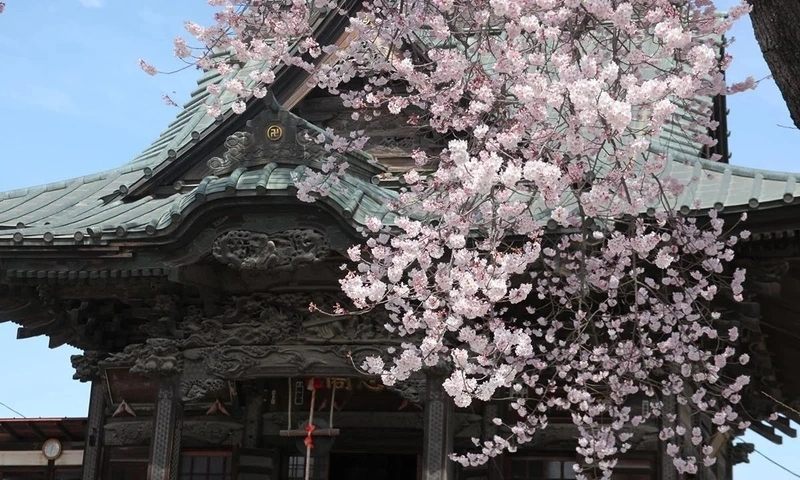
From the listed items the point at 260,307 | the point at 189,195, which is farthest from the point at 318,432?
the point at 189,195

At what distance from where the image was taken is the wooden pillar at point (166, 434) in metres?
10.4

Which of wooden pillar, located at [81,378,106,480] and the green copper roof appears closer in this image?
A: the green copper roof

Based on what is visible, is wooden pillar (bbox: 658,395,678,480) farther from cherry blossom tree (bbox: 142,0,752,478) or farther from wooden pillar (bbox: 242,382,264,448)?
wooden pillar (bbox: 242,382,264,448)

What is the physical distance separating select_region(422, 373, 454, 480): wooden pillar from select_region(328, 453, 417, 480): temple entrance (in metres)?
2.73

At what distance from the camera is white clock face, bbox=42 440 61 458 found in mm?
13523

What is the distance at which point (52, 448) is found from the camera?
1355 centimetres

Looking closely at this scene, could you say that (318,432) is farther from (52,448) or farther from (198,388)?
(52,448)

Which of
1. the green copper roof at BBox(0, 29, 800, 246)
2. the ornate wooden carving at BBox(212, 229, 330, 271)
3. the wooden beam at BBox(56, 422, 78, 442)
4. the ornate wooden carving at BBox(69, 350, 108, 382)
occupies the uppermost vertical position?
the green copper roof at BBox(0, 29, 800, 246)

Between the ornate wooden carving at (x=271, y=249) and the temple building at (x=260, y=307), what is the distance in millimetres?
12

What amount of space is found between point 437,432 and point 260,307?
207cm

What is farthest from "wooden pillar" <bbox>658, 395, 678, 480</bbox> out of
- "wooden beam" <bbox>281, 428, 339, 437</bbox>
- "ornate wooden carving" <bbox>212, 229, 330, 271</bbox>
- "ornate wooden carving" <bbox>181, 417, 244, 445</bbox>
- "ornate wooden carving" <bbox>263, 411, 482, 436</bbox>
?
"ornate wooden carving" <bbox>181, 417, 244, 445</bbox>

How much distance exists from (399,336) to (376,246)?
5.75ft

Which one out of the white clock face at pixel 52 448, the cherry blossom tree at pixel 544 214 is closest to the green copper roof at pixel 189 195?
the cherry blossom tree at pixel 544 214

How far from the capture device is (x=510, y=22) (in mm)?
7266
